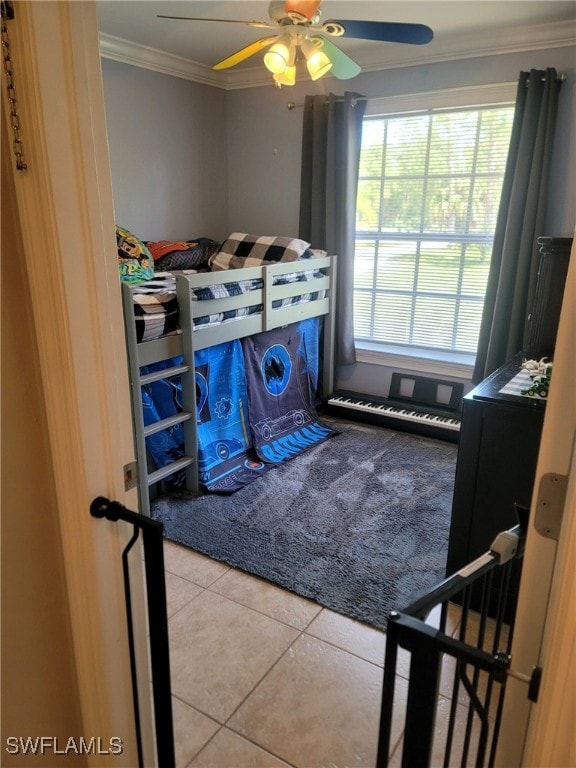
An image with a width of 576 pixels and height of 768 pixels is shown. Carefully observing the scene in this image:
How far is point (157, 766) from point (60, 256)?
1182mm

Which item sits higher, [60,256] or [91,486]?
[60,256]

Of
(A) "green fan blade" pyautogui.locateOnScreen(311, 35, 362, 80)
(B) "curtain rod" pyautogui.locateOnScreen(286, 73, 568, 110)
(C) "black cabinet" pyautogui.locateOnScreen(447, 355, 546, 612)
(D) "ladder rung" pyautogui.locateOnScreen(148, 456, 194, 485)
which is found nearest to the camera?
(C) "black cabinet" pyautogui.locateOnScreen(447, 355, 546, 612)

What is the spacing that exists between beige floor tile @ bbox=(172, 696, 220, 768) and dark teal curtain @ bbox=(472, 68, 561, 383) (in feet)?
7.83

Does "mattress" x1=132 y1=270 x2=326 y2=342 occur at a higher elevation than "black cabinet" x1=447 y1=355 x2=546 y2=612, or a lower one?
higher

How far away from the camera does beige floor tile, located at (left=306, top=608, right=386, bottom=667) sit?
1.81 metres

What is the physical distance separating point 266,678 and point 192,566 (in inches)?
25.9

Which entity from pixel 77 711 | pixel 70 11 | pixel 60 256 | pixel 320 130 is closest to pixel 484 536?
pixel 77 711

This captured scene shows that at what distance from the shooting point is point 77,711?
114 cm

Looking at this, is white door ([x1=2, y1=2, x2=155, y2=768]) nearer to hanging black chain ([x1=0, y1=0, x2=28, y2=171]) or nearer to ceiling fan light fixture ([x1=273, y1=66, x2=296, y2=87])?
hanging black chain ([x1=0, y1=0, x2=28, y2=171])

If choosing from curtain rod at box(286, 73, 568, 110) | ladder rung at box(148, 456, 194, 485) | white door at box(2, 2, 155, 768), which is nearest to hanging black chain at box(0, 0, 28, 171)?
white door at box(2, 2, 155, 768)

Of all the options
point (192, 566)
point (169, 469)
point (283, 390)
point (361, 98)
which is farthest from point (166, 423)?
point (361, 98)

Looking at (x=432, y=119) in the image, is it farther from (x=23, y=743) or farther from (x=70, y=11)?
(x=23, y=743)

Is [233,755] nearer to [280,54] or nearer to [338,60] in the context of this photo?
[280,54]

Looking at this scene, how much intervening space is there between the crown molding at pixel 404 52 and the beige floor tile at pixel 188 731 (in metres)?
3.40
